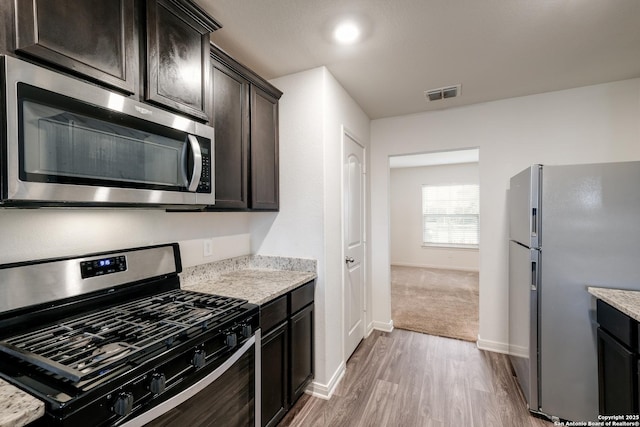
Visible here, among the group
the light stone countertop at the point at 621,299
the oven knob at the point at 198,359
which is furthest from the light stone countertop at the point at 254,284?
the light stone countertop at the point at 621,299

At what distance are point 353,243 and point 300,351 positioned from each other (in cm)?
118

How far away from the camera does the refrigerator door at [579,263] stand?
69.9 inches

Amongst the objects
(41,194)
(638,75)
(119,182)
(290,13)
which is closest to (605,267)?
(638,75)

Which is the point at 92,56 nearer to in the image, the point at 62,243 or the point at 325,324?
the point at 62,243

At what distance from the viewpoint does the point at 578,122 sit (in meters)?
2.63

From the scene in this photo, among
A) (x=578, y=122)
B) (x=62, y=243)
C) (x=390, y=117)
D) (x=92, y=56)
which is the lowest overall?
(x=62, y=243)

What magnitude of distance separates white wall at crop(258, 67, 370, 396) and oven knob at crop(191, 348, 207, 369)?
117cm

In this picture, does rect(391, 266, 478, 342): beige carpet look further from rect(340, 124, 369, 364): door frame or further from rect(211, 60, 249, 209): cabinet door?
rect(211, 60, 249, 209): cabinet door

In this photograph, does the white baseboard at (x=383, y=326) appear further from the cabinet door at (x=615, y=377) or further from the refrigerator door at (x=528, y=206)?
the cabinet door at (x=615, y=377)

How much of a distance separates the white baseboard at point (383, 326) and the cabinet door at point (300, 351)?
1502 millimetres

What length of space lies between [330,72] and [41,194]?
204 cm

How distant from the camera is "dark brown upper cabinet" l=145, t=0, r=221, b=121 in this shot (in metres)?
1.29

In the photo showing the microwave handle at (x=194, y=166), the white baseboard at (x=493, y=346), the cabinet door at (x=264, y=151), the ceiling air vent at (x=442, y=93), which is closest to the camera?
the microwave handle at (x=194, y=166)

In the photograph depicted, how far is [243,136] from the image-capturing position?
77.4 inches
